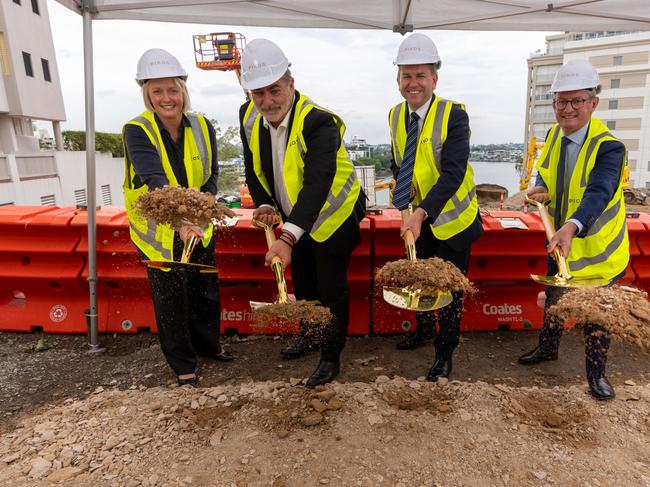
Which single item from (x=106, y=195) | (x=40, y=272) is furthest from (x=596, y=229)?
(x=106, y=195)

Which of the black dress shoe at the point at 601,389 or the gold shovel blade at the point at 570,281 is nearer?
the gold shovel blade at the point at 570,281

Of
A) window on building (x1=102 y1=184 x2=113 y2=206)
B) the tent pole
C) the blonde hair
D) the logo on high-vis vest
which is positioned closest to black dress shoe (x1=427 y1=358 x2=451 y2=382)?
the blonde hair

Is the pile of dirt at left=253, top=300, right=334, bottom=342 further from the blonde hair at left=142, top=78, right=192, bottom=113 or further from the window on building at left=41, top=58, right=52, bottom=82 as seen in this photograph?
the window on building at left=41, top=58, right=52, bottom=82

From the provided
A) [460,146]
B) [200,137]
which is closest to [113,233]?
[200,137]

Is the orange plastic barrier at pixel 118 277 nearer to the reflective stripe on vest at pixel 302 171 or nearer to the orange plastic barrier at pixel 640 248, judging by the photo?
the reflective stripe on vest at pixel 302 171

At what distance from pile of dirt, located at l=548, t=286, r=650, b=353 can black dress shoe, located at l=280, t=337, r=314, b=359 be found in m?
2.06

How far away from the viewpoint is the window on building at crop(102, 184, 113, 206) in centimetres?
2159

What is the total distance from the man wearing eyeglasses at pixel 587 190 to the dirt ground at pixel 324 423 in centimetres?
58

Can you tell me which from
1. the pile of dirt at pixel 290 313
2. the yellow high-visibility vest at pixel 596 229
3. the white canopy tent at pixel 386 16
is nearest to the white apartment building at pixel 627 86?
the white canopy tent at pixel 386 16

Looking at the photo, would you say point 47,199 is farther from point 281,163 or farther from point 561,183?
point 561,183

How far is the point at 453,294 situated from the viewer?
10.3 feet

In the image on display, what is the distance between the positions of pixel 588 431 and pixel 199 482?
230 centimetres

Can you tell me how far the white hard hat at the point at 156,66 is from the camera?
9.20 feet

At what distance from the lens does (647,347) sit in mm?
2379
